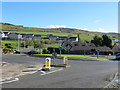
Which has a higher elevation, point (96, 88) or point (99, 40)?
point (99, 40)

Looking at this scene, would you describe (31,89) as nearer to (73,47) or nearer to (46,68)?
(46,68)

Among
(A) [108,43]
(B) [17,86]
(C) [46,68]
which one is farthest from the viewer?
(A) [108,43]

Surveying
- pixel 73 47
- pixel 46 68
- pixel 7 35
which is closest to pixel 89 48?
pixel 73 47

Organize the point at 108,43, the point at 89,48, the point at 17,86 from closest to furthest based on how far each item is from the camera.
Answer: the point at 17,86 < the point at 89,48 < the point at 108,43

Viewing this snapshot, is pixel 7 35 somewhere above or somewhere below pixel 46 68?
above

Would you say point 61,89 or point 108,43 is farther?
point 108,43

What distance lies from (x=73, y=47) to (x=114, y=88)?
6285 cm

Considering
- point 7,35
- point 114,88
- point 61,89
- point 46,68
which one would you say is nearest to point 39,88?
point 61,89

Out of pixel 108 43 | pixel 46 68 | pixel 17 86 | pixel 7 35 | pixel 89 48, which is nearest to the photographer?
pixel 17 86

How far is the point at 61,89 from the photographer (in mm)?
9164

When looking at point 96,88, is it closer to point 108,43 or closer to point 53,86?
point 53,86

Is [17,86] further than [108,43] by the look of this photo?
No

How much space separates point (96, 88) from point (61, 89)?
1.87 meters

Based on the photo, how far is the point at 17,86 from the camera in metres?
9.82
